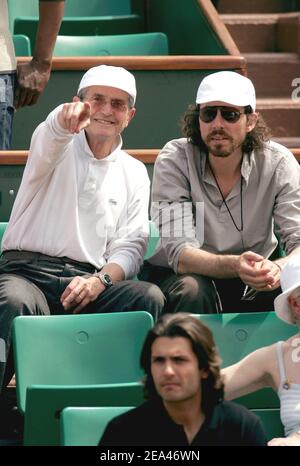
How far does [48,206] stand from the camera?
4.65m

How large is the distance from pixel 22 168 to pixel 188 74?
101 centimetres

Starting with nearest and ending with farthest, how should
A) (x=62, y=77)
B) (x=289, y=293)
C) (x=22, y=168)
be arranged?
(x=289, y=293) < (x=22, y=168) < (x=62, y=77)

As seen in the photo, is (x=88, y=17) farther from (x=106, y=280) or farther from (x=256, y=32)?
(x=106, y=280)

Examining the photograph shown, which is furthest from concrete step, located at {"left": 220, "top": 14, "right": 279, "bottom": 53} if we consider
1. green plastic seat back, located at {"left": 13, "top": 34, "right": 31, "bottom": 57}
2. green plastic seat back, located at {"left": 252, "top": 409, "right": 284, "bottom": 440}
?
green plastic seat back, located at {"left": 252, "top": 409, "right": 284, "bottom": 440}

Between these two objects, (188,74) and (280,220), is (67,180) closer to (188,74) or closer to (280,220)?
(280,220)

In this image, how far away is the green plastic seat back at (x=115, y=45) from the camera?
664 centimetres

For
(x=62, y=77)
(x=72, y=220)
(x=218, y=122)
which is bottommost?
(x=72, y=220)

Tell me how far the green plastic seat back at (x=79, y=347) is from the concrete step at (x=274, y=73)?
283cm

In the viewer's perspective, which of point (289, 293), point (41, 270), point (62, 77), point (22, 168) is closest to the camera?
point (289, 293)

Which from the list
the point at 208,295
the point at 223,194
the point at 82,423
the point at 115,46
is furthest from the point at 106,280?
the point at 115,46

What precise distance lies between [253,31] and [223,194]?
97.6 inches

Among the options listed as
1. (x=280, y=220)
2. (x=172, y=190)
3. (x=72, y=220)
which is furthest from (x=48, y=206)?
(x=280, y=220)

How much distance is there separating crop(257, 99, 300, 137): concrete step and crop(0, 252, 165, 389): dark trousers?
7.36ft

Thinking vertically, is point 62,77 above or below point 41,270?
above
